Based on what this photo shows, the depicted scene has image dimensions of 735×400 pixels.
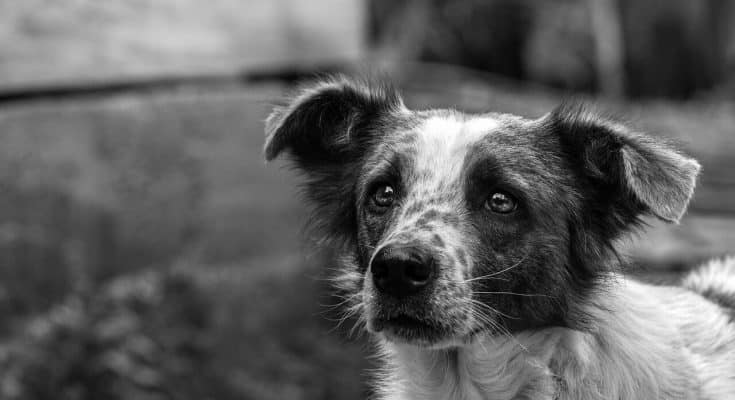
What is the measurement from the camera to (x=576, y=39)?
15.7 meters

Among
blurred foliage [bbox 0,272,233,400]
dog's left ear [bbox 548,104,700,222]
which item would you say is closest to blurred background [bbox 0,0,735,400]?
blurred foliage [bbox 0,272,233,400]

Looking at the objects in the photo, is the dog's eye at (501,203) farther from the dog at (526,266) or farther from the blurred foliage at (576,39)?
the blurred foliage at (576,39)

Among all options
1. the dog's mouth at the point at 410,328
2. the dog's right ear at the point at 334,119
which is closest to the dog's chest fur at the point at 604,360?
the dog's mouth at the point at 410,328

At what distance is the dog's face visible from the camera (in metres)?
3.37

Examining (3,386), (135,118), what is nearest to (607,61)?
(135,118)

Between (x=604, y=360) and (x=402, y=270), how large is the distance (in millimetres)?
872

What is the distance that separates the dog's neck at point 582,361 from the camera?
3494 mm

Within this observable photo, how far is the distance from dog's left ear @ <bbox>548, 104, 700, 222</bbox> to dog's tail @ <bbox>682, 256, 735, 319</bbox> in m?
0.94

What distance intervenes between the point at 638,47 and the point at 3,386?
13.0m

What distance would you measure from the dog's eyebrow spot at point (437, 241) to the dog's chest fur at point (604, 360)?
16.5 inches

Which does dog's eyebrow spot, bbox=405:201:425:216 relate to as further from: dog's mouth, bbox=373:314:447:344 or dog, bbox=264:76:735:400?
dog's mouth, bbox=373:314:447:344

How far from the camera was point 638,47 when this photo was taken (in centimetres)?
1630

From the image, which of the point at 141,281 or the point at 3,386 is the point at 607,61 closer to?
the point at 141,281

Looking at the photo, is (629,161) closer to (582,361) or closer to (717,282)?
(582,361)
